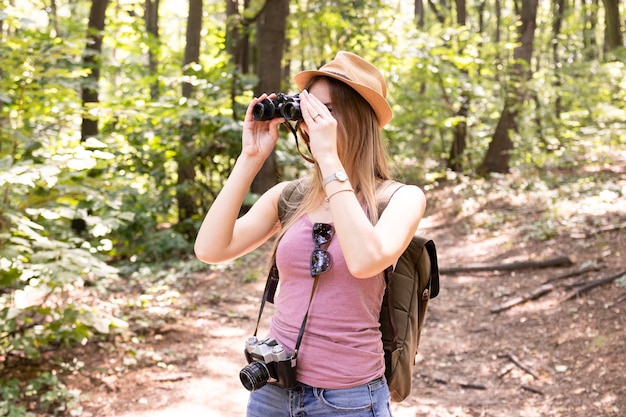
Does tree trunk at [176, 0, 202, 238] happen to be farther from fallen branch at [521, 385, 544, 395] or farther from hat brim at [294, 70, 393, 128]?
hat brim at [294, 70, 393, 128]

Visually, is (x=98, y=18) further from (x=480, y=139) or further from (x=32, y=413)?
(x=480, y=139)

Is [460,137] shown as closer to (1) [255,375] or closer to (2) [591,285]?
(2) [591,285]

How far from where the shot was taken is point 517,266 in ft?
25.9

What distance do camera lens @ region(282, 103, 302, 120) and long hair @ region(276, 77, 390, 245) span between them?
0.10 metres

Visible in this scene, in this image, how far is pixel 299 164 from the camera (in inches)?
428

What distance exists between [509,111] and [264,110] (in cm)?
1092

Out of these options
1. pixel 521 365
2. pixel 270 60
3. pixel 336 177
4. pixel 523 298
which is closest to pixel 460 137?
pixel 270 60

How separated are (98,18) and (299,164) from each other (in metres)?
4.00

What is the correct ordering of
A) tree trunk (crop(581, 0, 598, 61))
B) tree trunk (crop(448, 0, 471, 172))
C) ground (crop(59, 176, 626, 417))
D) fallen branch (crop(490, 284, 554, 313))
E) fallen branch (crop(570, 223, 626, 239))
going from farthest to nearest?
tree trunk (crop(581, 0, 598, 61)), tree trunk (crop(448, 0, 471, 172)), fallen branch (crop(570, 223, 626, 239)), fallen branch (crop(490, 284, 554, 313)), ground (crop(59, 176, 626, 417))

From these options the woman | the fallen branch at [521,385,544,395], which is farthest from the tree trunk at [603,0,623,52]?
the woman

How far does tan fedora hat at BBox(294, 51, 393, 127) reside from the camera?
79.9 inches

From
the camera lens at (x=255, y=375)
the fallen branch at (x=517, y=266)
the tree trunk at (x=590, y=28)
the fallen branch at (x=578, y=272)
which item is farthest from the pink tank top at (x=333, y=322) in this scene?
the tree trunk at (x=590, y=28)

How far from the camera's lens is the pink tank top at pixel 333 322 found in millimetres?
1882

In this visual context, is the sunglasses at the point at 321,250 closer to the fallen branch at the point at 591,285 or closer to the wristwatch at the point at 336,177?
the wristwatch at the point at 336,177
